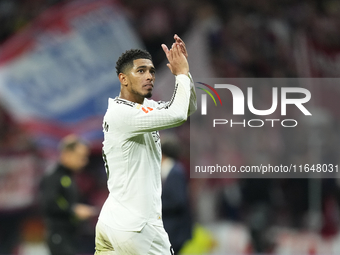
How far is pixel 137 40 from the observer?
810 centimetres

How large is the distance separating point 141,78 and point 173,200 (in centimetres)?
225

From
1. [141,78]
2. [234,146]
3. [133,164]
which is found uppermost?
[234,146]

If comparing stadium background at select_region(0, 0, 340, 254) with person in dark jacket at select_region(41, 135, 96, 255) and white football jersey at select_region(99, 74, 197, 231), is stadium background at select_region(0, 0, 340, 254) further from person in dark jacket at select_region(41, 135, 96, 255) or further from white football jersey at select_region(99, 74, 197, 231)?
white football jersey at select_region(99, 74, 197, 231)

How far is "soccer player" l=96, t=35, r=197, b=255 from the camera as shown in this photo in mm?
2797

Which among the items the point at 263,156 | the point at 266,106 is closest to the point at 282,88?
the point at 266,106

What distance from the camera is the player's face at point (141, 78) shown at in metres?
2.94

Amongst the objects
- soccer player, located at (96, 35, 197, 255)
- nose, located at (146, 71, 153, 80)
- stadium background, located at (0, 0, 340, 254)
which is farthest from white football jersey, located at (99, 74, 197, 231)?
stadium background, located at (0, 0, 340, 254)

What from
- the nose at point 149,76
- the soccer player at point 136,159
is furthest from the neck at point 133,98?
the nose at point 149,76

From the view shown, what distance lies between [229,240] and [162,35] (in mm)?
3436

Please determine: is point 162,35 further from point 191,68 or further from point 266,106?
point 266,106

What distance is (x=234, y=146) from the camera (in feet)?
24.8

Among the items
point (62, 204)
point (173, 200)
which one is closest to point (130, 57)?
point (173, 200)

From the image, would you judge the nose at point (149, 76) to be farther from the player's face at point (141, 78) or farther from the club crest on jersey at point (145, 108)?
the club crest on jersey at point (145, 108)

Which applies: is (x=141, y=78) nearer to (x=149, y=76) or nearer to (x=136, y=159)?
(x=149, y=76)
